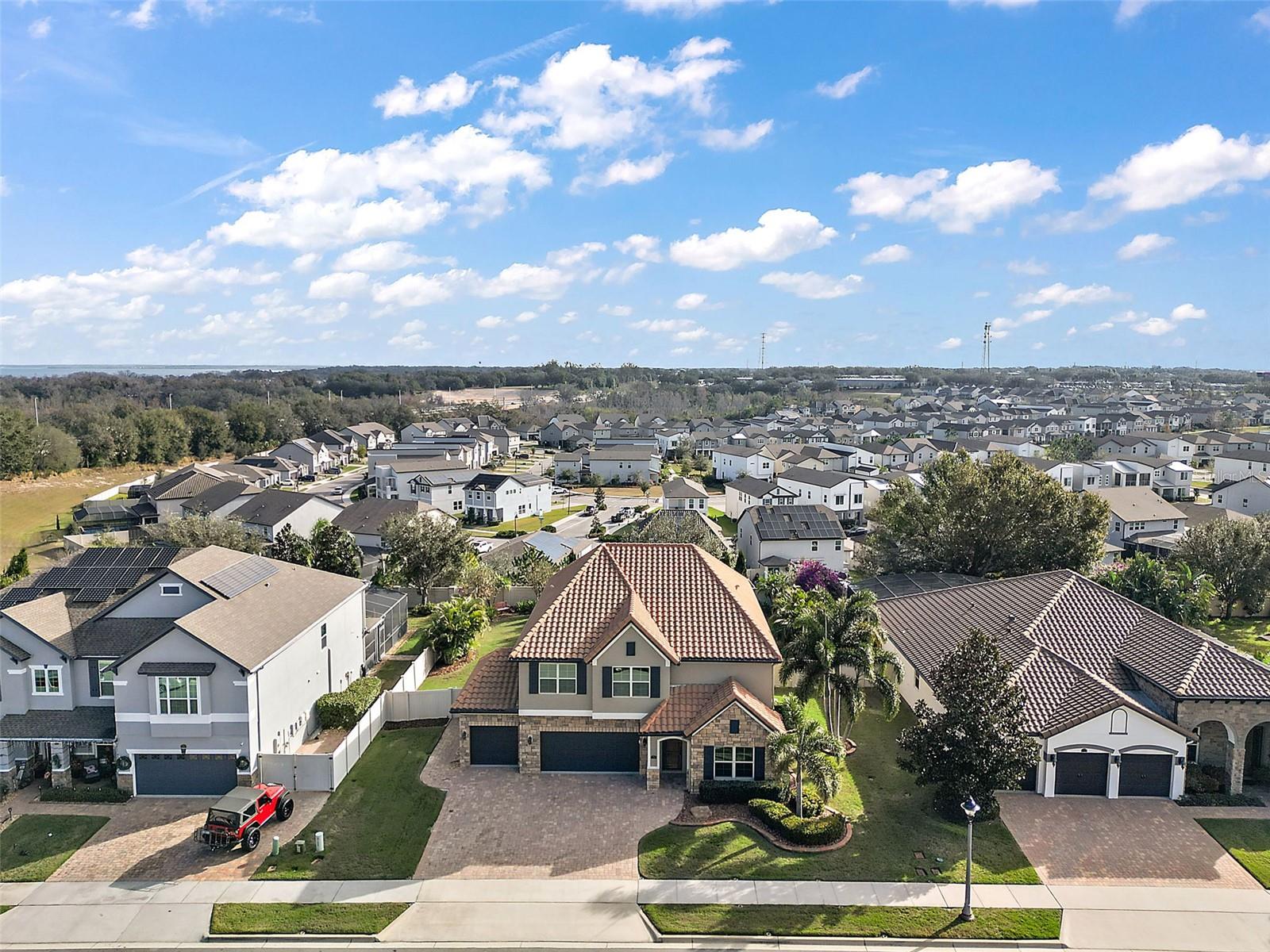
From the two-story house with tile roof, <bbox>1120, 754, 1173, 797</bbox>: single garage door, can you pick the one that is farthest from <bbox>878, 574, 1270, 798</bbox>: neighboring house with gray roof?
the two-story house with tile roof

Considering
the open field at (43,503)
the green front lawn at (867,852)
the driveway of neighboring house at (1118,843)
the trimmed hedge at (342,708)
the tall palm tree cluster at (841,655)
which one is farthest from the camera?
the open field at (43,503)

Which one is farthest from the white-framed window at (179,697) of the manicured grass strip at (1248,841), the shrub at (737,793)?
the manicured grass strip at (1248,841)

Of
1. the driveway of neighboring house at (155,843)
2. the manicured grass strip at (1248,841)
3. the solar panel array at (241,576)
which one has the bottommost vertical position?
the manicured grass strip at (1248,841)

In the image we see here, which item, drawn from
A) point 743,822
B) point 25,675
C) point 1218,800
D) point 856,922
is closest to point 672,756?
point 743,822

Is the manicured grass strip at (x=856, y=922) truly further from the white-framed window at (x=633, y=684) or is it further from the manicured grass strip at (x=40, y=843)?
the manicured grass strip at (x=40, y=843)

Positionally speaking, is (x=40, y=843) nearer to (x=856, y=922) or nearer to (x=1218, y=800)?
(x=856, y=922)
